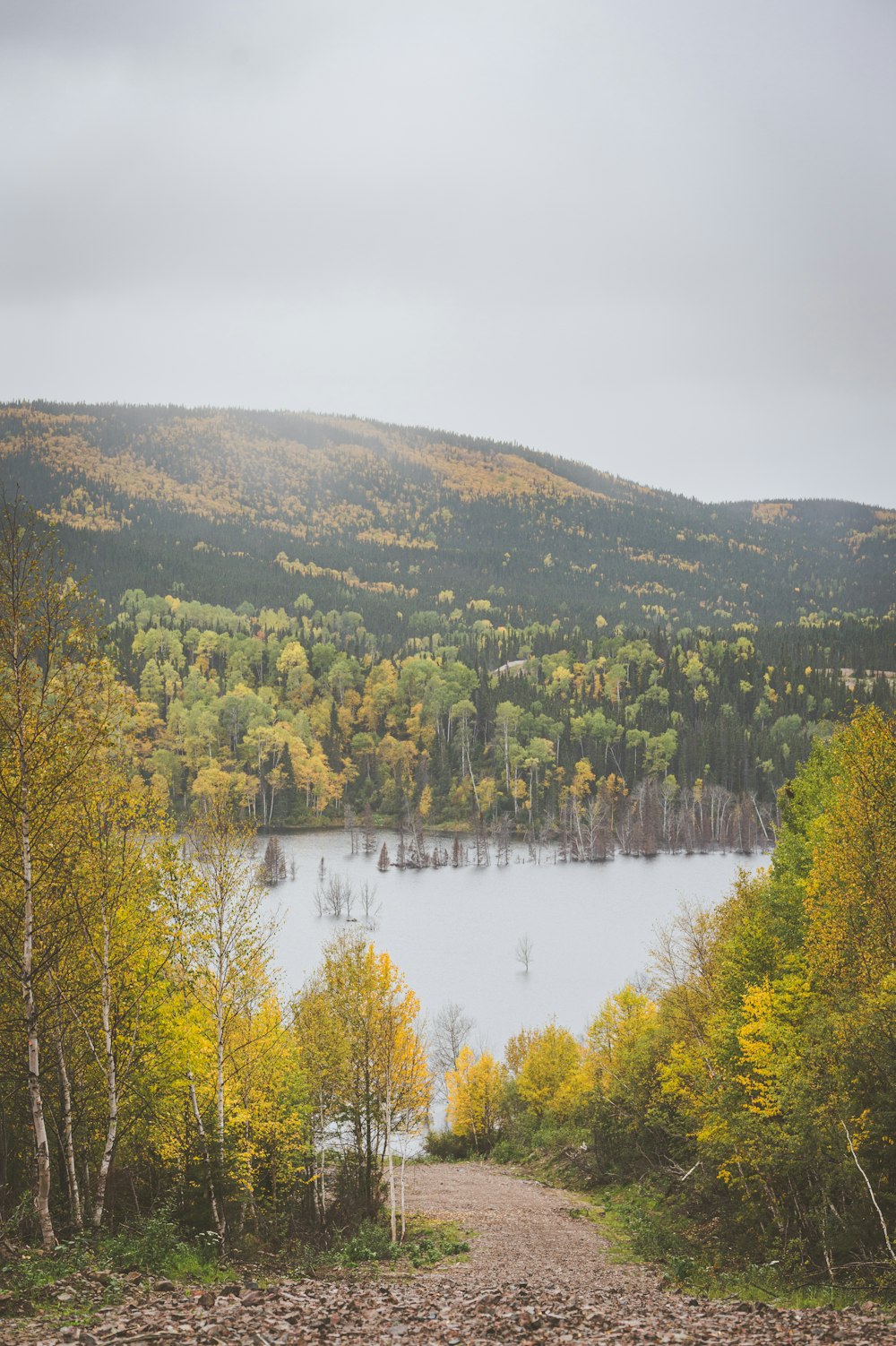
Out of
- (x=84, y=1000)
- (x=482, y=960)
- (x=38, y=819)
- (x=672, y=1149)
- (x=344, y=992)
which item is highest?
(x=38, y=819)

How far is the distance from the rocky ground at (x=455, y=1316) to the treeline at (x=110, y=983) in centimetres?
269

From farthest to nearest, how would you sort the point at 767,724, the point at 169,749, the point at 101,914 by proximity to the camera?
Answer: the point at 767,724 → the point at 169,749 → the point at 101,914

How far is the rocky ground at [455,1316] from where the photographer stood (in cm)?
945

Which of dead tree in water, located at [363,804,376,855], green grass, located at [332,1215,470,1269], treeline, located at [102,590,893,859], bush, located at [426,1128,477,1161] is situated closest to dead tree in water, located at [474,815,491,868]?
treeline, located at [102,590,893,859]

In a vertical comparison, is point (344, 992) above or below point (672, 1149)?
above

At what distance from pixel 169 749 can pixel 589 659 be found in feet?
306

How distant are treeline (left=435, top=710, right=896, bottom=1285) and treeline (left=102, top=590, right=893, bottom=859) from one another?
267 feet

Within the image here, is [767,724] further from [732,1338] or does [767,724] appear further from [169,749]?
[732,1338]

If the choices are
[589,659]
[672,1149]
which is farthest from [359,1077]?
[589,659]

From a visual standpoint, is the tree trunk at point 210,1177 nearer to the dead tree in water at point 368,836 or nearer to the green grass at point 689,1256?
the green grass at point 689,1256

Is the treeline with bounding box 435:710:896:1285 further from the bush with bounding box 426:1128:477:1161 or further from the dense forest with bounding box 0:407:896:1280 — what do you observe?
the bush with bounding box 426:1128:477:1161

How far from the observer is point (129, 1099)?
624 inches

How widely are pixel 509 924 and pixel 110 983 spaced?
218ft

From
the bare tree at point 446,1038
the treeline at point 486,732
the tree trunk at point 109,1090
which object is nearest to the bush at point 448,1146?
the bare tree at point 446,1038
